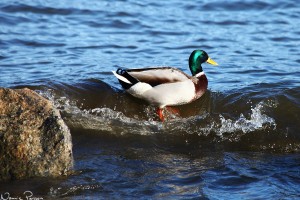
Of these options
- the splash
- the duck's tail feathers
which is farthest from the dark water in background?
the duck's tail feathers

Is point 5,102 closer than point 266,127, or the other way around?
point 5,102

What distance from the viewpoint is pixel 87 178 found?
5.74 metres

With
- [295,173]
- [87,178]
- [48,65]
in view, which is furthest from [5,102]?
[48,65]

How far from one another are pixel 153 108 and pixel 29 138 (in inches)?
123

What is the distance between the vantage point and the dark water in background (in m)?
5.86

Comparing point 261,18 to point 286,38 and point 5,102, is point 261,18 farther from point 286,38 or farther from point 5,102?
point 5,102

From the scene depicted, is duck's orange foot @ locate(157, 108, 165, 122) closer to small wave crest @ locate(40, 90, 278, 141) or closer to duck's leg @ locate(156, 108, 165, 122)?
duck's leg @ locate(156, 108, 165, 122)

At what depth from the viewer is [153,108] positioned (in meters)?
8.27

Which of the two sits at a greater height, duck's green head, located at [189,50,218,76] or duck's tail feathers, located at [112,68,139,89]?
duck's green head, located at [189,50,218,76]

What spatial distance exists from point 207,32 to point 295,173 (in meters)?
6.40

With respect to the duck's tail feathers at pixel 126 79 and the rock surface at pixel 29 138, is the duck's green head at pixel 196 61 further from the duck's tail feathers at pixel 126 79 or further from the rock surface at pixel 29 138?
the rock surface at pixel 29 138

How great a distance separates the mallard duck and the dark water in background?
0.62 feet
